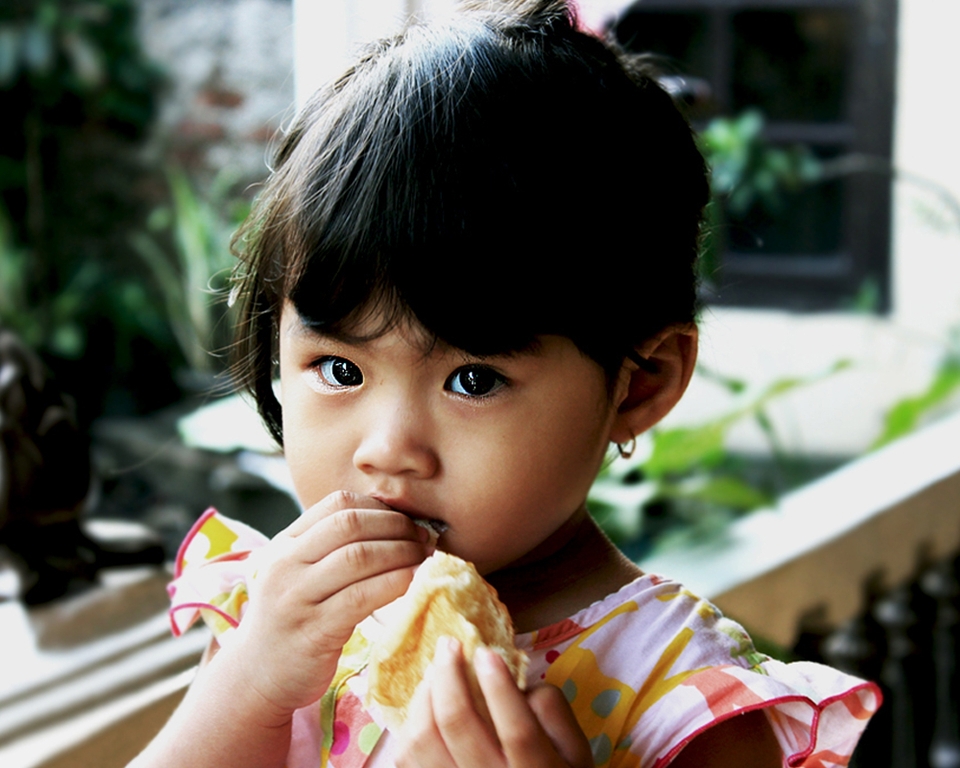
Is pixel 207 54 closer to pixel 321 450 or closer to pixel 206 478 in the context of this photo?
pixel 206 478

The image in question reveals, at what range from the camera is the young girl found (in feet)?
2.38

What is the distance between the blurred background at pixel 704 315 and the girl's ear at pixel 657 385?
540 millimetres

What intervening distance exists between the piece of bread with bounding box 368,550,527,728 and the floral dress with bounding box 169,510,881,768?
0.10 metres

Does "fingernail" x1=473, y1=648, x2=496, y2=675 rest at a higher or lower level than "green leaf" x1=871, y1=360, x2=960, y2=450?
higher

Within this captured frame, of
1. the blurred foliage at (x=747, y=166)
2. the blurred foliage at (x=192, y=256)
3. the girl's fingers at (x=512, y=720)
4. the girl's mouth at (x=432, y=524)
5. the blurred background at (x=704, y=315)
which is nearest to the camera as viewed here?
the girl's fingers at (x=512, y=720)

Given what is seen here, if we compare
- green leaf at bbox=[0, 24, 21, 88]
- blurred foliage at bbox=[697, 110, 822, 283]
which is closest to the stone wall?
green leaf at bbox=[0, 24, 21, 88]

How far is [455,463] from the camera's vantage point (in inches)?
29.1

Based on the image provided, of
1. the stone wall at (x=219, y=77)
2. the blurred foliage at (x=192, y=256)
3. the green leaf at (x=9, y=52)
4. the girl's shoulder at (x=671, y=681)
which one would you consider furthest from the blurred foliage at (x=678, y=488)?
Result: the green leaf at (x=9, y=52)

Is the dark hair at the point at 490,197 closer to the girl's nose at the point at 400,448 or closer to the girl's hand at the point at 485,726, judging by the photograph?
the girl's nose at the point at 400,448

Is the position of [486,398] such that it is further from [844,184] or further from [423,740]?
[844,184]

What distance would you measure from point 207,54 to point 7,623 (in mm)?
2075

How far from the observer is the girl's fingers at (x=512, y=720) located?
25.6 inches

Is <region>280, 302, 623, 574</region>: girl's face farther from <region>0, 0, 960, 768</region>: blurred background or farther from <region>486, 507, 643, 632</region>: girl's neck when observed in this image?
<region>0, 0, 960, 768</region>: blurred background

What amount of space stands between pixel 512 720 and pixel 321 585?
0.16 meters
